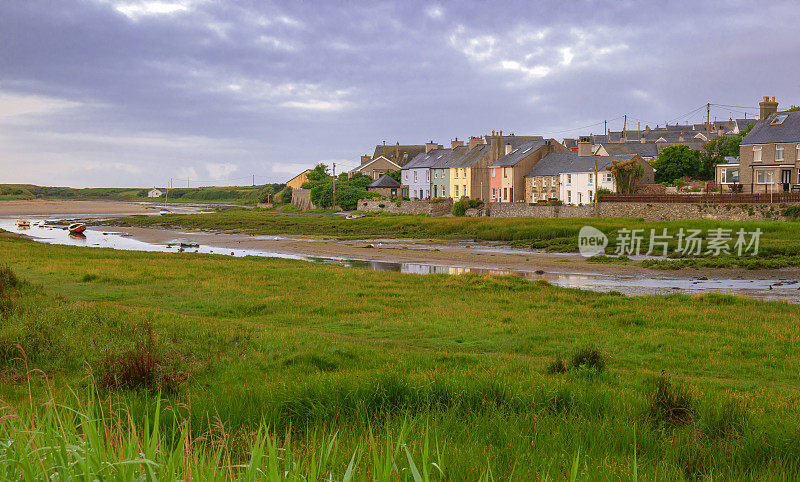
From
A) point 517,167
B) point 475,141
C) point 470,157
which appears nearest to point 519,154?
point 517,167

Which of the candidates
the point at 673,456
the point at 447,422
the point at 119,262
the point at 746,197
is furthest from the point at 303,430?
the point at 746,197

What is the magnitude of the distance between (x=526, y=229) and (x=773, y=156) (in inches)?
1153

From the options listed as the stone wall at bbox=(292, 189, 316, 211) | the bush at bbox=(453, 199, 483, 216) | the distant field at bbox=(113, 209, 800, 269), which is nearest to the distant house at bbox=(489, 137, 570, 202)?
the bush at bbox=(453, 199, 483, 216)

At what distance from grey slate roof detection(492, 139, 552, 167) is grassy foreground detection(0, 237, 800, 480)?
7081 cm

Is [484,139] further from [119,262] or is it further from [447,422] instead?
[447,422]

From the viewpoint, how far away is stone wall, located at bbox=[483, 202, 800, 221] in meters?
57.0

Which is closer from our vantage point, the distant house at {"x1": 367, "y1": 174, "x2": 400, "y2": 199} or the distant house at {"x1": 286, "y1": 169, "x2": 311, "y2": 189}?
the distant house at {"x1": 367, "y1": 174, "x2": 400, "y2": 199}

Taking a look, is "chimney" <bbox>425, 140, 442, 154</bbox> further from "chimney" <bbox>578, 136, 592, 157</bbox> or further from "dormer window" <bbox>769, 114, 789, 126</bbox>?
"dormer window" <bbox>769, 114, 789, 126</bbox>

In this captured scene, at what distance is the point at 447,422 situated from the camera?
23.6 ft

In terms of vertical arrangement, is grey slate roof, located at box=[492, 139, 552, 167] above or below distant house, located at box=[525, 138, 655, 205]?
above

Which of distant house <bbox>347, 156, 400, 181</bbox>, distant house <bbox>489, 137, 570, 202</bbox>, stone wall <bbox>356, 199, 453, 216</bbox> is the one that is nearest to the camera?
distant house <bbox>489, 137, 570, 202</bbox>

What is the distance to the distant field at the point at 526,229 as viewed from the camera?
4422 centimetres

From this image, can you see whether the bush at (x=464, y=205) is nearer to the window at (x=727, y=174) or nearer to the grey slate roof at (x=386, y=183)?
the window at (x=727, y=174)

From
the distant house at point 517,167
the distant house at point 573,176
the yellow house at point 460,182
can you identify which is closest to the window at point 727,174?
the distant house at point 573,176
